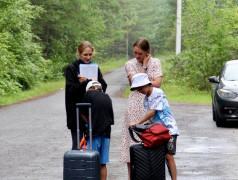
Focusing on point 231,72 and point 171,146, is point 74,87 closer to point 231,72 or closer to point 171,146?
point 171,146

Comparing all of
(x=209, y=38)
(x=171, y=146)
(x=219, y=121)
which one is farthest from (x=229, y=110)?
(x=209, y=38)

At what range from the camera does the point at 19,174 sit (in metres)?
9.30

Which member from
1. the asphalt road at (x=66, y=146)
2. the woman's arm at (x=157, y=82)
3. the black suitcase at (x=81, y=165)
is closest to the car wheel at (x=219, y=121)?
the asphalt road at (x=66, y=146)

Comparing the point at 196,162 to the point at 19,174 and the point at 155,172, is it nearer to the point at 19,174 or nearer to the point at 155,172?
the point at 19,174

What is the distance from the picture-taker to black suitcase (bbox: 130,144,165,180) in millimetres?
6754

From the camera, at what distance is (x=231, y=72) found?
16266 mm

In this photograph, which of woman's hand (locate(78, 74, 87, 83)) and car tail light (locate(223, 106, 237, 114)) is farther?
car tail light (locate(223, 106, 237, 114))

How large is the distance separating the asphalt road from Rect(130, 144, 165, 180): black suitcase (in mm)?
2093

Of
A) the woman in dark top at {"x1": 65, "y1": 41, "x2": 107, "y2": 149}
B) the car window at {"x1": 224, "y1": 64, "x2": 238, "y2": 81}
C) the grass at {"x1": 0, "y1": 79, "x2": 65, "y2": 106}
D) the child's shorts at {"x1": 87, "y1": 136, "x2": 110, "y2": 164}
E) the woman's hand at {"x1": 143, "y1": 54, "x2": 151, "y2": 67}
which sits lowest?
the grass at {"x1": 0, "y1": 79, "x2": 65, "y2": 106}

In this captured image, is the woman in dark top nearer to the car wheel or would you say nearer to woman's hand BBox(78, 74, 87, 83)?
woman's hand BBox(78, 74, 87, 83)

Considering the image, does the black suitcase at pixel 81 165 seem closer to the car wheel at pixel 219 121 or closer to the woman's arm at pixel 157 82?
the woman's arm at pixel 157 82

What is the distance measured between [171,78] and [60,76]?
10996 mm

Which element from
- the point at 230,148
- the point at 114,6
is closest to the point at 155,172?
the point at 230,148

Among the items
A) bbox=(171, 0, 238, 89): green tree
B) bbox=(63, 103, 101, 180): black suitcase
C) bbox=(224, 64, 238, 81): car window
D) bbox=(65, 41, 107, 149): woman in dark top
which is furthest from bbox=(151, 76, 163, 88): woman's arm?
bbox=(171, 0, 238, 89): green tree
